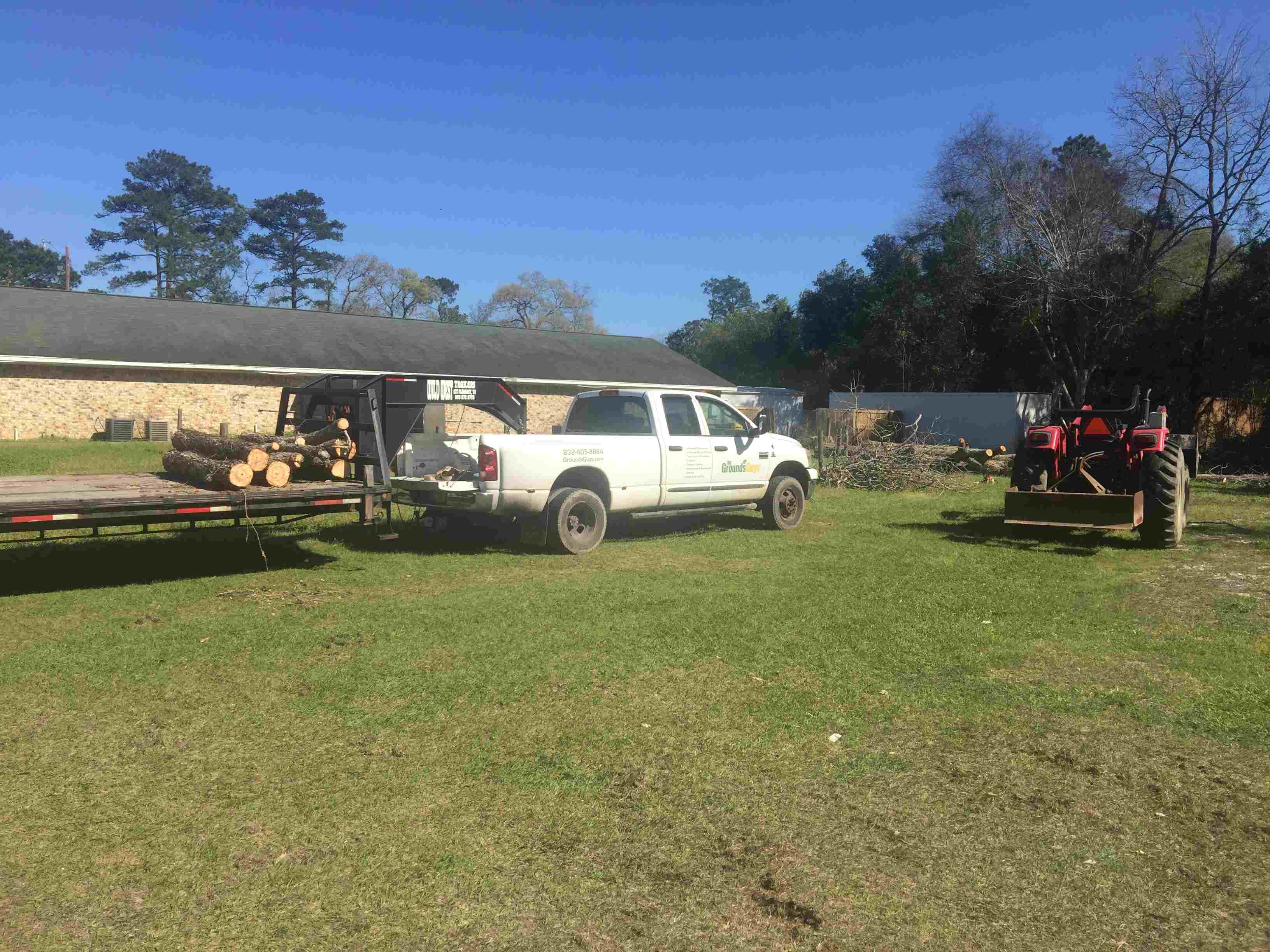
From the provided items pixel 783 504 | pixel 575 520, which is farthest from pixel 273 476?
pixel 783 504

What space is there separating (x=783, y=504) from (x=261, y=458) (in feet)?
23.7

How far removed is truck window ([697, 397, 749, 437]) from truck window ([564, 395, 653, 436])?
95 centimetres

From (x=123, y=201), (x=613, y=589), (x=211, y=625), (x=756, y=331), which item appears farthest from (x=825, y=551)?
(x=123, y=201)

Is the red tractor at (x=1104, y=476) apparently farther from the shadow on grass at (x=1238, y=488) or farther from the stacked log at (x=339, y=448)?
the stacked log at (x=339, y=448)

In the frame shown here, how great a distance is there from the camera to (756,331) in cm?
6322

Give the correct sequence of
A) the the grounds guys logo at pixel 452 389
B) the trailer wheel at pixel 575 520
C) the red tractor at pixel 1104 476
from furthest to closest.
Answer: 1. the red tractor at pixel 1104 476
2. the the grounds guys logo at pixel 452 389
3. the trailer wheel at pixel 575 520

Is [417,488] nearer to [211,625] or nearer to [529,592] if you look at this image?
[529,592]

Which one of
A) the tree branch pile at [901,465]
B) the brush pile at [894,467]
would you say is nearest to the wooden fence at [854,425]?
the tree branch pile at [901,465]

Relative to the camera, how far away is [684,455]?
11758 mm

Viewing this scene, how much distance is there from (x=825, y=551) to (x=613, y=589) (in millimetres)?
3499

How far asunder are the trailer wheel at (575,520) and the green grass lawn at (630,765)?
1.56m

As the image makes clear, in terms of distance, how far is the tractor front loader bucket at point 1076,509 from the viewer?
11.2 m

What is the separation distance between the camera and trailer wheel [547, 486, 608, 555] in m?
10.6

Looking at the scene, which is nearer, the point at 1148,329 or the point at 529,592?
the point at 529,592
